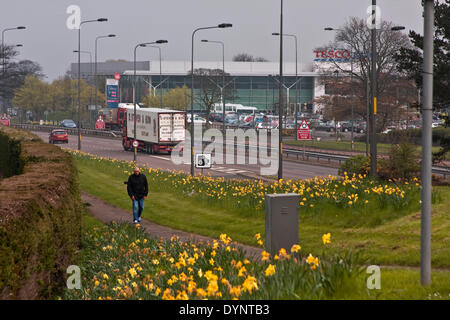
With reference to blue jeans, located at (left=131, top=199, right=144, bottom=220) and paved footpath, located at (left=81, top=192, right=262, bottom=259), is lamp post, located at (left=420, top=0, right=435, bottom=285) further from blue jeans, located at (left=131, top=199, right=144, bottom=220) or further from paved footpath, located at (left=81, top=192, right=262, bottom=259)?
blue jeans, located at (left=131, top=199, right=144, bottom=220)

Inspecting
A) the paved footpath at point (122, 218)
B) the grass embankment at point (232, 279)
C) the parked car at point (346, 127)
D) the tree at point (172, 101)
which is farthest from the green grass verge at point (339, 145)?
the grass embankment at point (232, 279)

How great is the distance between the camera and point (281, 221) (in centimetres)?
1297

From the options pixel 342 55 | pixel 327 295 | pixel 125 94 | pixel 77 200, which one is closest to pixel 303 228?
pixel 77 200

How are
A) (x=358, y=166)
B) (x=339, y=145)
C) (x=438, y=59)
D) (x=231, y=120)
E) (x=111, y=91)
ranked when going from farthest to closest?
(x=231, y=120) < (x=111, y=91) < (x=339, y=145) < (x=438, y=59) < (x=358, y=166)

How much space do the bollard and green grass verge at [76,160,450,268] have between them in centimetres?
149

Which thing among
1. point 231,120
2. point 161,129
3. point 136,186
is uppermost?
point 231,120

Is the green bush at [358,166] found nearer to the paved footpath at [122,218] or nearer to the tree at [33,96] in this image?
the paved footpath at [122,218]

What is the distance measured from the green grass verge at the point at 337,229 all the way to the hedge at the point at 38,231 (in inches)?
196

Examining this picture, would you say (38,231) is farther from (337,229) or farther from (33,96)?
(33,96)

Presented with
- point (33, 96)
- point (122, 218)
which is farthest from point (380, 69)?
point (33, 96)

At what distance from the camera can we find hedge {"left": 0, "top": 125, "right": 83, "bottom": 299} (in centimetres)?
988

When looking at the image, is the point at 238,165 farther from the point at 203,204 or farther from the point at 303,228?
the point at 303,228

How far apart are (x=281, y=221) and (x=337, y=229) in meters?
6.05
